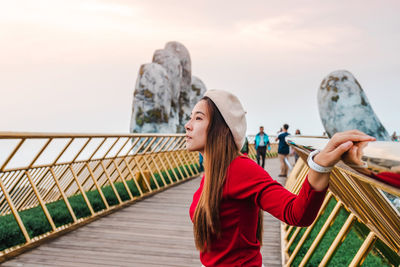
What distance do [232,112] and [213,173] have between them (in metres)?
0.25

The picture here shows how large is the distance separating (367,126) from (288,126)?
4777 mm

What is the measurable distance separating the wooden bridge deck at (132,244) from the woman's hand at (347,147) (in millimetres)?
3783

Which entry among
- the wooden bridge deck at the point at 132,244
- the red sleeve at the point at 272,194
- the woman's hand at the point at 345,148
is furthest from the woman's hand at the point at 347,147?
the wooden bridge deck at the point at 132,244

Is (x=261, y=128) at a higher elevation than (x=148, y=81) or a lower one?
higher

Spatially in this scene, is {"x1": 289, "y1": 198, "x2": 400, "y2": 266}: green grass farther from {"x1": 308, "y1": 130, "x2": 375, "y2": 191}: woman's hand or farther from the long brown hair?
{"x1": 308, "y1": 130, "x2": 375, "y2": 191}: woman's hand

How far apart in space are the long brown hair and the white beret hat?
0.08ft

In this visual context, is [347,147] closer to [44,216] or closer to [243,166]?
[243,166]

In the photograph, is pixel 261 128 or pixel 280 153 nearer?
pixel 280 153

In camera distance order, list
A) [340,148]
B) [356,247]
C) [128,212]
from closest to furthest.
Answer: [340,148] → [356,247] → [128,212]

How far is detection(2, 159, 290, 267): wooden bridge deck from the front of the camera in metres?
4.59

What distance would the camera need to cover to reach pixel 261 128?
548 inches

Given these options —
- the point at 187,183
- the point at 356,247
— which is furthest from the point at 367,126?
the point at 356,247

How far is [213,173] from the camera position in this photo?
1575 mm

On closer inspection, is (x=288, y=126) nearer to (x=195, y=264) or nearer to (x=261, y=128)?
(x=261, y=128)
